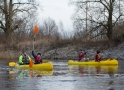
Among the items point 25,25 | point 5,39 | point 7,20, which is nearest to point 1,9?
point 7,20

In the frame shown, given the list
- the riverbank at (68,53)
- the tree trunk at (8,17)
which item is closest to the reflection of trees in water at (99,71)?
the riverbank at (68,53)

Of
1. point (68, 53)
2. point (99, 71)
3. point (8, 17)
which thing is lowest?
point (99, 71)

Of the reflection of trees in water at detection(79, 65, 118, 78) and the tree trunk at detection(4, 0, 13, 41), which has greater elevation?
the tree trunk at detection(4, 0, 13, 41)

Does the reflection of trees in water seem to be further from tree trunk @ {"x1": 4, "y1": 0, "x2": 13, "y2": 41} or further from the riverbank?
tree trunk @ {"x1": 4, "y1": 0, "x2": 13, "y2": 41}

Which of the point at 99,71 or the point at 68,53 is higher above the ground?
the point at 68,53

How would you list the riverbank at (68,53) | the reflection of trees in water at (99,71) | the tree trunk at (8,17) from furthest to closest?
the tree trunk at (8,17) → the riverbank at (68,53) → the reflection of trees in water at (99,71)

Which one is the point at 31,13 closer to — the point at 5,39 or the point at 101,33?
the point at 5,39

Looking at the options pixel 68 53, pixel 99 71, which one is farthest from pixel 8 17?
pixel 99 71

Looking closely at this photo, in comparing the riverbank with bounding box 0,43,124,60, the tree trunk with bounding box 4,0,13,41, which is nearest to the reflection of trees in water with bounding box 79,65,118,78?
the riverbank with bounding box 0,43,124,60

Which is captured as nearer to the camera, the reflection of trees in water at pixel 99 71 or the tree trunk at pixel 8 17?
the reflection of trees in water at pixel 99 71

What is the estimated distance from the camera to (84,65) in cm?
3127

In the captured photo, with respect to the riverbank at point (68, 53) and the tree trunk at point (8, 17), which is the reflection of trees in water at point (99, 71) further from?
the tree trunk at point (8, 17)

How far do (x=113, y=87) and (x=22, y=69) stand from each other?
1237 centimetres

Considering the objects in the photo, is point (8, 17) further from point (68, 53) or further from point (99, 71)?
point (99, 71)
